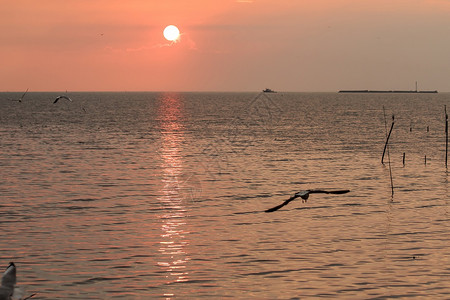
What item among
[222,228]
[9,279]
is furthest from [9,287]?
[222,228]

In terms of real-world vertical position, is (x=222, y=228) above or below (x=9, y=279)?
below

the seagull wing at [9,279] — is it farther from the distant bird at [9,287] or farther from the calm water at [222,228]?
the calm water at [222,228]

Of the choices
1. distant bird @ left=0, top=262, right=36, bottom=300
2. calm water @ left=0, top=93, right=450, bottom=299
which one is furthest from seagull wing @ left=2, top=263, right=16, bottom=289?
calm water @ left=0, top=93, right=450, bottom=299

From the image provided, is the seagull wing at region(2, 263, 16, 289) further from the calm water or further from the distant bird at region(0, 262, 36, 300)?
the calm water

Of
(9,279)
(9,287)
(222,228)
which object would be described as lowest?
(222,228)

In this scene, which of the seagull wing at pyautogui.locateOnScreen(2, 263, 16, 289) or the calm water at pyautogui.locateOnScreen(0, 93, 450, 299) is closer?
the seagull wing at pyautogui.locateOnScreen(2, 263, 16, 289)

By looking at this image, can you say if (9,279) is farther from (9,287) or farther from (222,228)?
(222,228)

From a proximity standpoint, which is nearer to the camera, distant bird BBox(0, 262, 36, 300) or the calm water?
distant bird BBox(0, 262, 36, 300)

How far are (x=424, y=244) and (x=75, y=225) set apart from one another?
14881 millimetres

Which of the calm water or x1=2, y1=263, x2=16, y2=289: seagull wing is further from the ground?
x1=2, y1=263, x2=16, y2=289: seagull wing

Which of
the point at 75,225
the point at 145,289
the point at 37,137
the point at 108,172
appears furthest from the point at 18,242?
the point at 37,137

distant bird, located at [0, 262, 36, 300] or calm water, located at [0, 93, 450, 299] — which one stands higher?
distant bird, located at [0, 262, 36, 300]

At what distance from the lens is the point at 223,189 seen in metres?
41.6

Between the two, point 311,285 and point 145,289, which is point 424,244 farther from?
point 145,289
